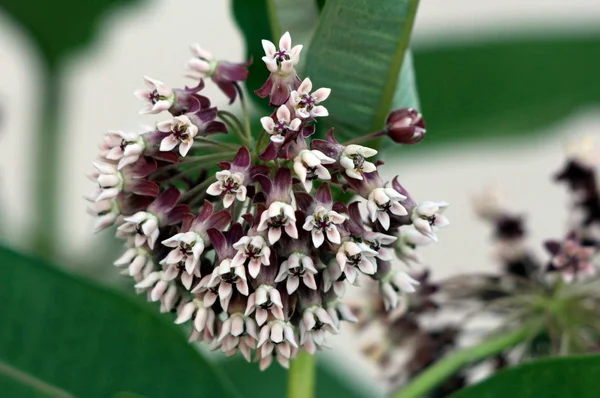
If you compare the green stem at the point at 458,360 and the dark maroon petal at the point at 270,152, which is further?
the green stem at the point at 458,360

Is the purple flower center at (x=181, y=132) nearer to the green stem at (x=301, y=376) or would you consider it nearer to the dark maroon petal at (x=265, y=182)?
the dark maroon petal at (x=265, y=182)

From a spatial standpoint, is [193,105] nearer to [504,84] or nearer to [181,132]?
[181,132]

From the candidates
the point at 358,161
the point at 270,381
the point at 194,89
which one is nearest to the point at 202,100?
the point at 194,89

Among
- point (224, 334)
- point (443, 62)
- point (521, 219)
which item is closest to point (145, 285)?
point (224, 334)

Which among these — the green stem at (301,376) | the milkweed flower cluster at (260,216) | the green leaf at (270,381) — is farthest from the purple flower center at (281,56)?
the green leaf at (270,381)

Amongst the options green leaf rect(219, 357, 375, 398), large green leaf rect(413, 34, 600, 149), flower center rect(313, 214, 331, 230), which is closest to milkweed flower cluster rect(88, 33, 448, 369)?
flower center rect(313, 214, 331, 230)

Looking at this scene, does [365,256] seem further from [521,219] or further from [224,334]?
[521,219]
